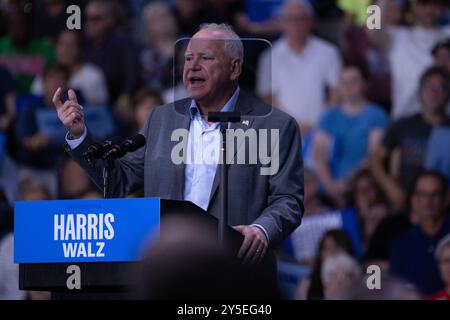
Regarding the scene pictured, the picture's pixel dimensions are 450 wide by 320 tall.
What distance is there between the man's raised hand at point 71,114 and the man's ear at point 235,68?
22.0 inches

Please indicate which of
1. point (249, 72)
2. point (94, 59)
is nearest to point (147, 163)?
point (249, 72)

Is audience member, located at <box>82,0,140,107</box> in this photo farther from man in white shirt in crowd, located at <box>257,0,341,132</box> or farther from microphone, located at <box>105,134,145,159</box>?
microphone, located at <box>105,134,145,159</box>

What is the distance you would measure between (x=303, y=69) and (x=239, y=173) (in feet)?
13.9

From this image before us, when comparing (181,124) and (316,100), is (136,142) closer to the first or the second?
(181,124)

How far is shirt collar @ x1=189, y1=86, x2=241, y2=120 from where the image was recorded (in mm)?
4375

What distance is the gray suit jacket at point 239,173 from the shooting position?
4418 millimetres

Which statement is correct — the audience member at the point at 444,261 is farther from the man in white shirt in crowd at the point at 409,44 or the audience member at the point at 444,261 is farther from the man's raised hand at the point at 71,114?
the man's raised hand at the point at 71,114

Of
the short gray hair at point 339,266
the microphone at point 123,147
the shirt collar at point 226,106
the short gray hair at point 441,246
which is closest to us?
the microphone at point 123,147

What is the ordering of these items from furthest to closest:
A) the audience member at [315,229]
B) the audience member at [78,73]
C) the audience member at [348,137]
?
the audience member at [78,73] < the audience member at [348,137] < the audience member at [315,229]

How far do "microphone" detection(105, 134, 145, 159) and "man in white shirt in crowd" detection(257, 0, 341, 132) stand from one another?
166 inches

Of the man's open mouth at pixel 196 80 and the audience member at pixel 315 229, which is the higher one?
the man's open mouth at pixel 196 80

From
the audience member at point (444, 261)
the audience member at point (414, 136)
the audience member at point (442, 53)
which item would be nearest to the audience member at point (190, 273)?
the audience member at point (444, 261)

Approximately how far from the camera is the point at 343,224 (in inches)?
317

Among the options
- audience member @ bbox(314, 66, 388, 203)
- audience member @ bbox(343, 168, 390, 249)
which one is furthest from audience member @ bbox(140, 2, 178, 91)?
audience member @ bbox(343, 168, 390, 249)
